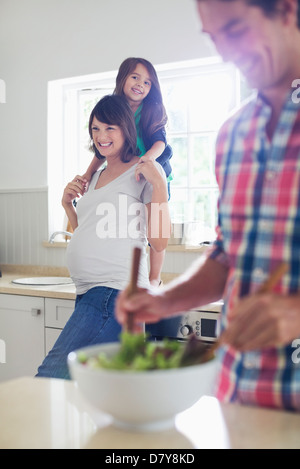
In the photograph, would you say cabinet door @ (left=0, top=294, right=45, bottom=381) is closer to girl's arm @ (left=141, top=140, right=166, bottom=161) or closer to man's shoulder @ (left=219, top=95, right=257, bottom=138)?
girl's arm @ (left=141, top=140, right=166, bottom=161)

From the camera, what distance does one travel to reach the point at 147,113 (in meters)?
2.25

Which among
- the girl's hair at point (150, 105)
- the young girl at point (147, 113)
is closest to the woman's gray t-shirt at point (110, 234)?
the young girl at point (147, 113)

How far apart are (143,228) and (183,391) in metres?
1.22

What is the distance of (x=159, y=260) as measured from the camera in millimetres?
2178

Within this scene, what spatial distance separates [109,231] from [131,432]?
1103 mm

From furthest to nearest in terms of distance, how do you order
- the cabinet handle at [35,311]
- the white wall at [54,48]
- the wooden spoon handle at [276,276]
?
the white wall at [54,48] → the cabinet handle at [35,311] → the wooden spoon handle at [276,276]

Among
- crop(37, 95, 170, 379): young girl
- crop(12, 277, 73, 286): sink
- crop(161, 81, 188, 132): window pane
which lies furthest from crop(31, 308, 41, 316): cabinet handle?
crop(161, 81, 188, 132): window pane

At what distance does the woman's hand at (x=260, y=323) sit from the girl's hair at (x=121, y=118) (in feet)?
4.19

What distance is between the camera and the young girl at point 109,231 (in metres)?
1.74

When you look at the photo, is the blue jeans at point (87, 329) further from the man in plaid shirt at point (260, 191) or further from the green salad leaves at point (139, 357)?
the green salad leaves at point (139, 357)

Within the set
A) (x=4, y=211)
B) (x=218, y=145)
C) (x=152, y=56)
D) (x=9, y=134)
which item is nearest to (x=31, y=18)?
(x=9, y=134)

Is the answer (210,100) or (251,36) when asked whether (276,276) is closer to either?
(251,36)

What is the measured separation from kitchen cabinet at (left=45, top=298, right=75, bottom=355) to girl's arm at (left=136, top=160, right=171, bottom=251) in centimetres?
76

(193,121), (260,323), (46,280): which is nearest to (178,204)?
(193,121)
